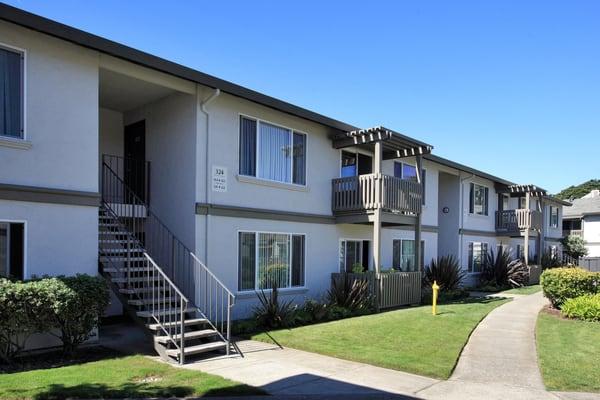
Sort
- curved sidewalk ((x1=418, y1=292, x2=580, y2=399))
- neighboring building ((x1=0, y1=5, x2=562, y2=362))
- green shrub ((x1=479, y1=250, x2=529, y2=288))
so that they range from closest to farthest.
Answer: curved sidewalk ((x1=418, y1=292, x2=580, y2=399))
neighboring building ((x1=0, y1=5, x2=562, y2=362))
green shrub ((x1=479, y1=250, x2=529, y2=288))

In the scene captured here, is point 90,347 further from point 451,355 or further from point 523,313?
point 523,313

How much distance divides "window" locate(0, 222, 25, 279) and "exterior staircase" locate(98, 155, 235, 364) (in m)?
1.73

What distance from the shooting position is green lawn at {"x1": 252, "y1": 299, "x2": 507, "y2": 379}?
844cm

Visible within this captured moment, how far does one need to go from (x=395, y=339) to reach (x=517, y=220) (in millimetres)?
18910

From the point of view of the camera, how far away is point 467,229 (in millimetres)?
24047

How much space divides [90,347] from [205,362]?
94.7 inches

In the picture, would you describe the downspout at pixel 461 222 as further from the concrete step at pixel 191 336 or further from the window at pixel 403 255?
the concrete step at pixel 191 336

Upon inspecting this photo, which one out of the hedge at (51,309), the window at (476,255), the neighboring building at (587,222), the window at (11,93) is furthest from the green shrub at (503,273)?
→ the neighboring building at (587,222)

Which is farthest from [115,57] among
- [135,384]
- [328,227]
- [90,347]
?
[328,227]

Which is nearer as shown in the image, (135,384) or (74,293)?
(135,384)

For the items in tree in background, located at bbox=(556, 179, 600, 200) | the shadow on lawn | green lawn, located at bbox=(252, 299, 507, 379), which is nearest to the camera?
the shadow on lawn

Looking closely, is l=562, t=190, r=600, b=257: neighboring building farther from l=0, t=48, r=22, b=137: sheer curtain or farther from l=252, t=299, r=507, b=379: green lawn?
l=0, t=48, r=22, b=137: sheer curtain

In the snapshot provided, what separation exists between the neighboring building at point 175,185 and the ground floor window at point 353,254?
70mm

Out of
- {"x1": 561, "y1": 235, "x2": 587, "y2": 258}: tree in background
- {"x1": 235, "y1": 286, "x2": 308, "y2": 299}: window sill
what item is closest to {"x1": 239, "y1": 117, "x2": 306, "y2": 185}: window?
{"x1": 235, "y1": 286, "x2": 308, "y2": 299}: window sill
